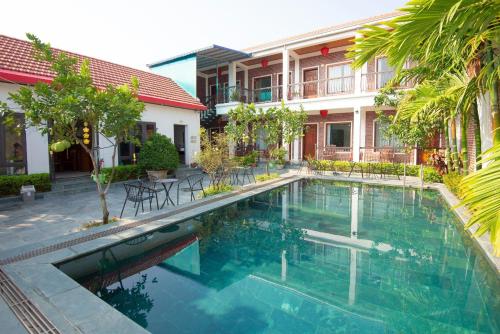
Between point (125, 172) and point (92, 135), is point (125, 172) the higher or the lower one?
the lower one

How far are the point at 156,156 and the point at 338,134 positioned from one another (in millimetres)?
10923

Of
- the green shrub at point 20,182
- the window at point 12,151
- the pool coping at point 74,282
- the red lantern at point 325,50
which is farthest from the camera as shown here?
the red lantern at point 325,50

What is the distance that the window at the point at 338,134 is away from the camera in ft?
57.3

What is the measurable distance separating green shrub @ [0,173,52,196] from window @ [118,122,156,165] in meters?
3.16

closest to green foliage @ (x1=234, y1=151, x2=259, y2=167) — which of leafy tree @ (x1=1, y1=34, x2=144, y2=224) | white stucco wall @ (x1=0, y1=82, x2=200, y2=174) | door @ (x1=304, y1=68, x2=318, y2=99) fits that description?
white stucco wall @ (x1=0, y1=82, x2=200, y2=174)

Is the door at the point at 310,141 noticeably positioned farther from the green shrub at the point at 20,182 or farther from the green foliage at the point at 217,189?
the green shrub at the point at 20,182

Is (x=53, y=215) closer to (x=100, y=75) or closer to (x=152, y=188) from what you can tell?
(x=152, y=188)

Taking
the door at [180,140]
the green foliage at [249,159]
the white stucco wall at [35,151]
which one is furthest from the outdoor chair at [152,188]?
the green foliage at [249,159]

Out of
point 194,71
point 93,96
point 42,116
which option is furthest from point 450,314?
point 194,71

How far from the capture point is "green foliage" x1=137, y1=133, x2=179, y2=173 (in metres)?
11.8

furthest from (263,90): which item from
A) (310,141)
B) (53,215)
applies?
(53,215)

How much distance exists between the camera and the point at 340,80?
1698 cm

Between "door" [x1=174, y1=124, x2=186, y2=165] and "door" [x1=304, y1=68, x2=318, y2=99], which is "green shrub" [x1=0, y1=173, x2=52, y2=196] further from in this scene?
"door" [x1=304, y1=68, x2=318, y2=99]

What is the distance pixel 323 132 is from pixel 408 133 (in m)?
7.03
